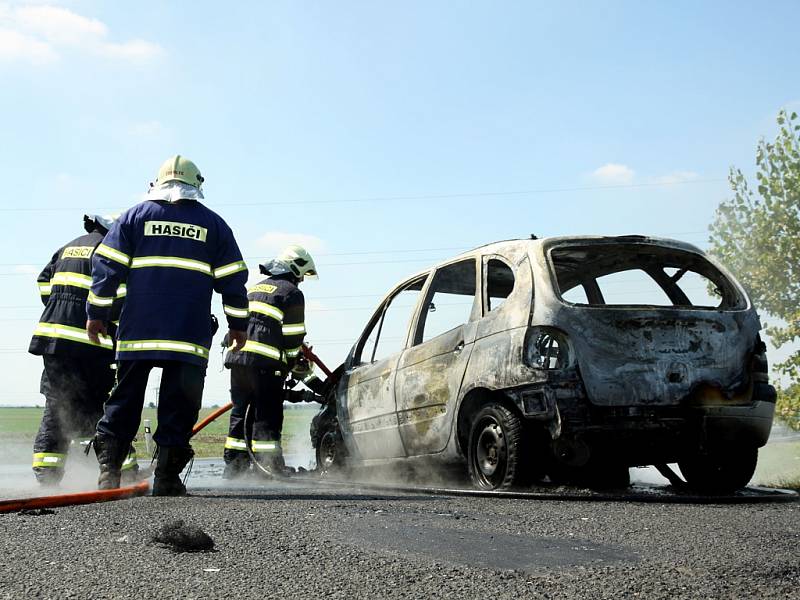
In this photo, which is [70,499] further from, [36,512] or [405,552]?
[405,552]

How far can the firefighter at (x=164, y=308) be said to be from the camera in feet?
19.7

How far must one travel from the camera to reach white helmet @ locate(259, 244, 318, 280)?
384 inches

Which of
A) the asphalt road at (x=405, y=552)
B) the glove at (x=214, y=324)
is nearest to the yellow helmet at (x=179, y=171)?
the glove at (x=214, y=324)

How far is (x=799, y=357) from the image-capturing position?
22.6 metres

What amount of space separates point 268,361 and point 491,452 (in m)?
3.82

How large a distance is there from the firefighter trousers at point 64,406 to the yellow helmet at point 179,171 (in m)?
2.25

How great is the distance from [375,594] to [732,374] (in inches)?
144

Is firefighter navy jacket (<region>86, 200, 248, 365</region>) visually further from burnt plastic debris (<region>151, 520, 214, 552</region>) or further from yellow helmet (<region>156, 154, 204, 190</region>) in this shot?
burnt plastic debris (<region>151, 520, 214, 552</region>)

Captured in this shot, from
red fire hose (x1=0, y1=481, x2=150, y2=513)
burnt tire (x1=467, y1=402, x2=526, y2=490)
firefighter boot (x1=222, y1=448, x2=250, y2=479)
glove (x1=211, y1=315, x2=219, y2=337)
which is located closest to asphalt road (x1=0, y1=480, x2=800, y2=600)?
red fire hose (x1=0, y1=481, x2=150, y2=513)

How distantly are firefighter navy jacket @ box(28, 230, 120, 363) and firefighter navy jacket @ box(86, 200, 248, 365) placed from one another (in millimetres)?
1769

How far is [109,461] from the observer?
6098mm

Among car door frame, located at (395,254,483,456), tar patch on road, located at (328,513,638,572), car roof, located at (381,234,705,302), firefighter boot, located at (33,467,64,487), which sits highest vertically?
car roof, located at (381,234,705,302)

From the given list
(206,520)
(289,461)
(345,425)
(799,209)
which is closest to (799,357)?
(799,209)

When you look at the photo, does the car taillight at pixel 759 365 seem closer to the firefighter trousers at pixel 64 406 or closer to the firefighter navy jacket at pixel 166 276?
the firefighter navy jacket at pixel 166 276
